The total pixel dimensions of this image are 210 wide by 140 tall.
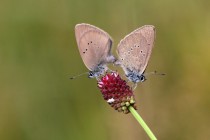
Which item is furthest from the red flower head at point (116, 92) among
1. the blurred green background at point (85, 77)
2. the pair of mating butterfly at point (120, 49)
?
the blurred green background at point (85, 77)

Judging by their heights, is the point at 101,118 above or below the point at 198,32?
below

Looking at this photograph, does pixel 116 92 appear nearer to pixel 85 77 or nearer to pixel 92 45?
pixel 92 45

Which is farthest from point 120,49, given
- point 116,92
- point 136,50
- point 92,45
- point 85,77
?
point 85,77

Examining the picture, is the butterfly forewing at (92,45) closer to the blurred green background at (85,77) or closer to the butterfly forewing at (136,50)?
the butterfly forewing at (136,50)

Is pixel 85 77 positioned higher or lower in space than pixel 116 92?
lower

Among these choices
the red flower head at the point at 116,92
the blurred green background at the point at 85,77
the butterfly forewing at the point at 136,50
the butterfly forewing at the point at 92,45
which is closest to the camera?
the red flower head at the point at 116,92

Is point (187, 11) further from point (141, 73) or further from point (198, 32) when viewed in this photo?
point (141, 73)

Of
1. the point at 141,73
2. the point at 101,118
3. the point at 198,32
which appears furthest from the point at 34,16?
the point at 141,73
